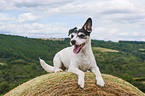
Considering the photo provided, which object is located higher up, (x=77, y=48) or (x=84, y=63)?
(x=77, y=48)

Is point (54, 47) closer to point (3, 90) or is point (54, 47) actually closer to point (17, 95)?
point (3, 90)

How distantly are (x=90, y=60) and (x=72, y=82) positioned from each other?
766 millimetres

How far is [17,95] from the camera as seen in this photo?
4.38 meters

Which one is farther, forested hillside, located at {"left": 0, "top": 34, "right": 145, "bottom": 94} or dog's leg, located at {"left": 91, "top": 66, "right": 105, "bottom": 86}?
forested hillside, located at {"left": 0, "top": 34, "right": 145, "bottom": 94}

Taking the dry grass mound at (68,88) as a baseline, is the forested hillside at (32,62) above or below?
below

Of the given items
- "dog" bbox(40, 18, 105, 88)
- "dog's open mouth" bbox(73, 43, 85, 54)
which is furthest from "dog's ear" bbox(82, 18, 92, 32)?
"dog's open mouth" bbox(73, 43, 85, 54)

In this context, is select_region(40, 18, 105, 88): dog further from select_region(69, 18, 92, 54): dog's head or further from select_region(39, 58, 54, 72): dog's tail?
select_region(39, 58, 54, 72): dog's tail

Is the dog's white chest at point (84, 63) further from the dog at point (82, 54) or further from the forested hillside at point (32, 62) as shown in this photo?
the forested hillside at point (32, 62)

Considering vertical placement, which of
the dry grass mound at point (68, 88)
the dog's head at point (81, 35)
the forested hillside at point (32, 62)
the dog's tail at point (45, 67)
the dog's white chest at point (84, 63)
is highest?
the dog's head at point (81, 35)

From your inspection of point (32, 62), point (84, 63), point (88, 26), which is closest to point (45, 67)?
point (84, 63)

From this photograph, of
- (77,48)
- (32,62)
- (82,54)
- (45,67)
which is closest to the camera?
(77,48)

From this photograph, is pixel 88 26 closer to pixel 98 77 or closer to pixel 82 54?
pixel 82 54

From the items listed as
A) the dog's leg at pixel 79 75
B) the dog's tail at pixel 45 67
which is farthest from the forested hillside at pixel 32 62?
the dog's leg at pixel 79 75

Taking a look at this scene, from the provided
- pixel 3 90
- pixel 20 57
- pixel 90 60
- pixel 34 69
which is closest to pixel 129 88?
pixel 90 60
